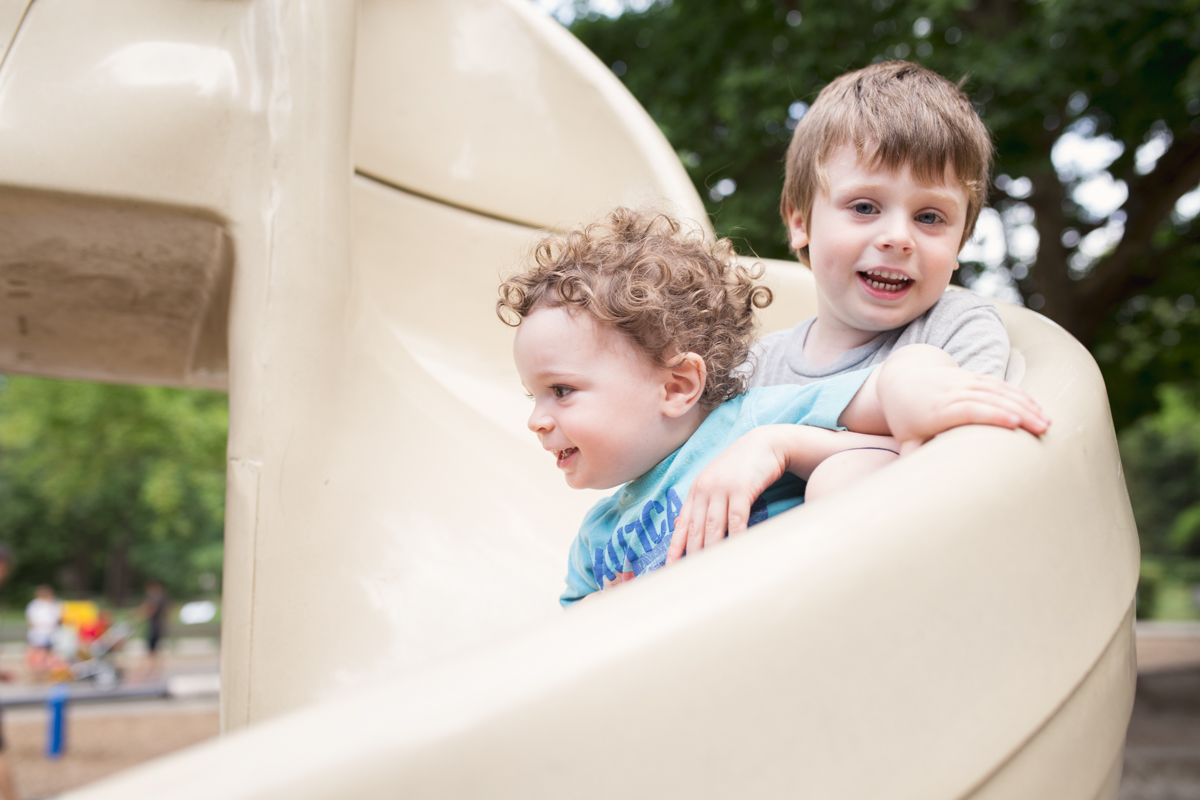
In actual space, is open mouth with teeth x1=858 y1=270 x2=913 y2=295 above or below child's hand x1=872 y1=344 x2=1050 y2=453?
above

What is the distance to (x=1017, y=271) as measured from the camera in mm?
7254

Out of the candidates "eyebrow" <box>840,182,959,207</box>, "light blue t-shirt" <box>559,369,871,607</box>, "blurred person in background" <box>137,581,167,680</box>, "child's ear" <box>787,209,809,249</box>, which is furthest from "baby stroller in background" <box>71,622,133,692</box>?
"eyebrow" <box>840,182,959,207</box>

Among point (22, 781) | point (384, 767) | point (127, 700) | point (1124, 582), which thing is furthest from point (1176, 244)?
point (127, 700)

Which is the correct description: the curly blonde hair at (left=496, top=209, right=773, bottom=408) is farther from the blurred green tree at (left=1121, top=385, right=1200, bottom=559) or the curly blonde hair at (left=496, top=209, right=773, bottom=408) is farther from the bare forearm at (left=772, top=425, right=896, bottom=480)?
the blurred green tree at (left=1121, top=385, right=1200, bottom=559)

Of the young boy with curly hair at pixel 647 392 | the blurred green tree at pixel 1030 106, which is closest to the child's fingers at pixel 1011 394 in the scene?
the young boy with curly hair at pixel 647 392

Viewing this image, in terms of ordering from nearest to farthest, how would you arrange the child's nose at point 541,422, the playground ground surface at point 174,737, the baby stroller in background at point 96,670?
the child's nose at point 541,422 → the playground ground surface at point 174,737 → the baby stroller in background at point 96,670

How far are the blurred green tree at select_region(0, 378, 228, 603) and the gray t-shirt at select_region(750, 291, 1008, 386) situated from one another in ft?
35.2

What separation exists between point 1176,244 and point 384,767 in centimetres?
680

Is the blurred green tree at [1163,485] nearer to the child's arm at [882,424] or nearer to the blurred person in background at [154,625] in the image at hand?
the blurred person in background at [154,625]

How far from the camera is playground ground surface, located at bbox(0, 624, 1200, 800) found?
211 inches

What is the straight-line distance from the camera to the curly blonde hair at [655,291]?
4.20 ft

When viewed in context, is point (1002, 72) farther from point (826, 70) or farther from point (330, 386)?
point (330, 386)

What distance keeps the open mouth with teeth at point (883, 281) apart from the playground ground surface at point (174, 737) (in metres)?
4.78

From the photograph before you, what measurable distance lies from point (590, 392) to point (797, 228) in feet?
1.75
